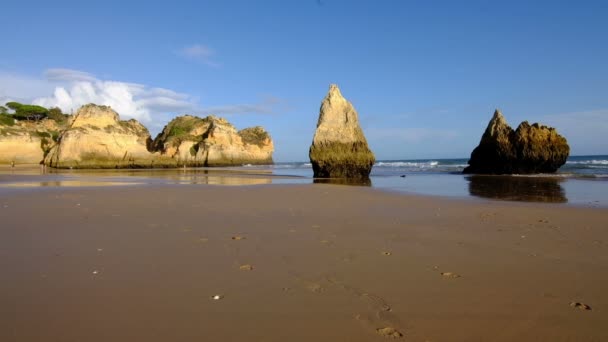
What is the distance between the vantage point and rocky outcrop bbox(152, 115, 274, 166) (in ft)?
222

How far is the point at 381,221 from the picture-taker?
8062 millimetres

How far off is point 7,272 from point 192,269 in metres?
2.05

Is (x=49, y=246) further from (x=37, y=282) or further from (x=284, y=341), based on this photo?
(x=284, y=341)

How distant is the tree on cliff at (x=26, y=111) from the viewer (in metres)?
76.4

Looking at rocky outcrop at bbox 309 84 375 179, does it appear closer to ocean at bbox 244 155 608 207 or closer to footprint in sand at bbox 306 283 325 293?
ocean at bbox 244 155 608 207

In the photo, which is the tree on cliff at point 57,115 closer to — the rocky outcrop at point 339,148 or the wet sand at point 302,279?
the rocky outcrop at point 339,148

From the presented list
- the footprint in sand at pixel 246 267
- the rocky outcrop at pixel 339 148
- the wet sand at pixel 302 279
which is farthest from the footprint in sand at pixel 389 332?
the rocky outcrop at pixel 339 148

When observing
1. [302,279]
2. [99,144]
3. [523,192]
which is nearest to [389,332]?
[302,279]

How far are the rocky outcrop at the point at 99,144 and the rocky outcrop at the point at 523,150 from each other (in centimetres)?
4584

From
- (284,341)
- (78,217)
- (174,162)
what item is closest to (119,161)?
(174,162)

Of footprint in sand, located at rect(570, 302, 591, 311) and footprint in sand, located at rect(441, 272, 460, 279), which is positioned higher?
footprint in sand, located at rect(570, 302, 591, 311)

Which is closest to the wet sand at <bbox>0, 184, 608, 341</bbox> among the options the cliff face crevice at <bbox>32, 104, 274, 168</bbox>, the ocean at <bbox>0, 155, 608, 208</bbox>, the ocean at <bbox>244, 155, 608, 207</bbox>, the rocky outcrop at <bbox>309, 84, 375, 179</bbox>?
the ocean at <bbox>244, 155, 608, 207</bbox>

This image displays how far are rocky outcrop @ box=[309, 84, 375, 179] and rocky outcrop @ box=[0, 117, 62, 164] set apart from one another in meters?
49.8

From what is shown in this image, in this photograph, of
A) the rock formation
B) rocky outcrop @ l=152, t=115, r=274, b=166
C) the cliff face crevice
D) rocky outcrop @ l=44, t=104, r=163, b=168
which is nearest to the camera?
rocky outcrop @ l=44, t=104, r=163, b=168
